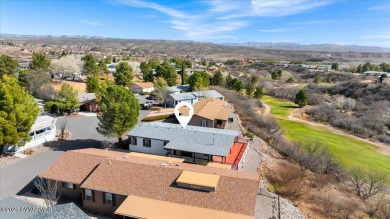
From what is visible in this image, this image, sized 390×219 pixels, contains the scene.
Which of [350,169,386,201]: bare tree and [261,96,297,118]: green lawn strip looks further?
[261,96,297,118]: green lawn strip

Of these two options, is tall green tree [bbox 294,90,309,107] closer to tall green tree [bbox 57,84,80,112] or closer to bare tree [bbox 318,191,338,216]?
bare tree [bbox 318,191,338,216]

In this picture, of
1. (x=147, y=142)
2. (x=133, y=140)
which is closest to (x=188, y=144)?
(x=147, y=142)

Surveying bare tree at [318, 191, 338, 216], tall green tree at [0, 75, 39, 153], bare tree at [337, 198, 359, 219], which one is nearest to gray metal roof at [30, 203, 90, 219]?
tall green tree at [0, 75, 39, 153]

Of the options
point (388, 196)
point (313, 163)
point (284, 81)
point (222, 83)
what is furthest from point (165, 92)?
point (284, 81)

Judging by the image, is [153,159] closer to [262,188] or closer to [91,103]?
[262,188]

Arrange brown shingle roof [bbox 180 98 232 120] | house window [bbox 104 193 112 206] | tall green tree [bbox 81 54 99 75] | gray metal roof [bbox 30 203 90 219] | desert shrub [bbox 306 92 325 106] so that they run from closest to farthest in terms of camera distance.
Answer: gray metal roof [bbox 30 203 90 219]
house window [bbox 104 193 112 206]
brown shingle roof [bbox 180 98 232 120]
desert shrub [bbox 306 92 325 106]
tall green tree [bbox 81 54 99 75]
